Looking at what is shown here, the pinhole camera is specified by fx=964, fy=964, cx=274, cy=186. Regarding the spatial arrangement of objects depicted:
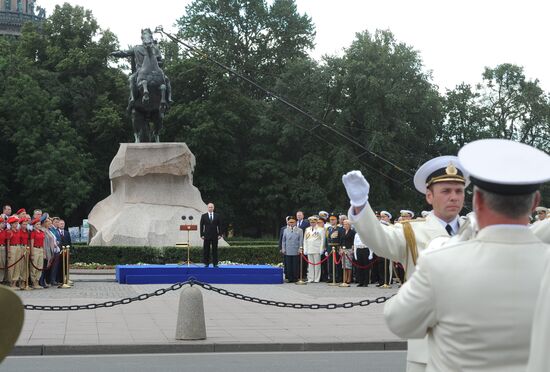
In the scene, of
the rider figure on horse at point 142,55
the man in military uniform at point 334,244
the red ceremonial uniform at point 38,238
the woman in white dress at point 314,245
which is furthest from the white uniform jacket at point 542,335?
the rider figure on horse at point 142,55

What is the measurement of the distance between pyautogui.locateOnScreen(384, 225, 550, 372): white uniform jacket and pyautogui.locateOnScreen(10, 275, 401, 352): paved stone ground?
10.2 meters

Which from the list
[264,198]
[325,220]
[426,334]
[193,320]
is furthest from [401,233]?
[264,198]

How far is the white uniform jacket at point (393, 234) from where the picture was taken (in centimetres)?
532

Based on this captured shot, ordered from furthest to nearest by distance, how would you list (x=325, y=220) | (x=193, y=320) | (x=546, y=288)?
(x=325, y=220) < (x=193, y=320) < (x=546, y=288)

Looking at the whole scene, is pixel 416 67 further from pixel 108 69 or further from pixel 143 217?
pixel 143 217

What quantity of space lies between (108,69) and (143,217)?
2901 cm

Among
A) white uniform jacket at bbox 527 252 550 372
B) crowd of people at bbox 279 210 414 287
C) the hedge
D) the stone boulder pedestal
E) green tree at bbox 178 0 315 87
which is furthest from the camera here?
green tree at bbox 178 0 315 87

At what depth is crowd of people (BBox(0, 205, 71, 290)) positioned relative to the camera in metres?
23.7

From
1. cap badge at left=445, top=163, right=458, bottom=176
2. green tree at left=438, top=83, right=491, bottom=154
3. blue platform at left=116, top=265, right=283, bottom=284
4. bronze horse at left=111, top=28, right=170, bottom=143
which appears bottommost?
blue platform at left=116, top=265, right=283, bottom=284

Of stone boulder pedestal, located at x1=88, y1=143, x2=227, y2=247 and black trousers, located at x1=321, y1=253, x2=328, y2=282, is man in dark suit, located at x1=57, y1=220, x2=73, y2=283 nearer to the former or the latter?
stone boulder pedestal, located at x1=88, y1=143, x2=227, y2=247

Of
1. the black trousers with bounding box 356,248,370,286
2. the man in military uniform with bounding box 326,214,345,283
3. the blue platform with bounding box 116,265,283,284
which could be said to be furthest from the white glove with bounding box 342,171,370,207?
the man in military uniform with bounding box 326,214,345,283

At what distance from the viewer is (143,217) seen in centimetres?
3222

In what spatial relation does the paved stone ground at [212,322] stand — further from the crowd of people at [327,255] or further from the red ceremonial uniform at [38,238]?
the crowd of people at [327,255]

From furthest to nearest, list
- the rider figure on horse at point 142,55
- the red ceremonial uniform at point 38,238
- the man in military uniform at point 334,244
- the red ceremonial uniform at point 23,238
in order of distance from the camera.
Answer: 1. the rider figure on horse at point 142,55
2. the man in military uniform at point 334,244
3. the red ceremonial uniform at point 38,238
4. the red ceremonial uniform at point 23,238
